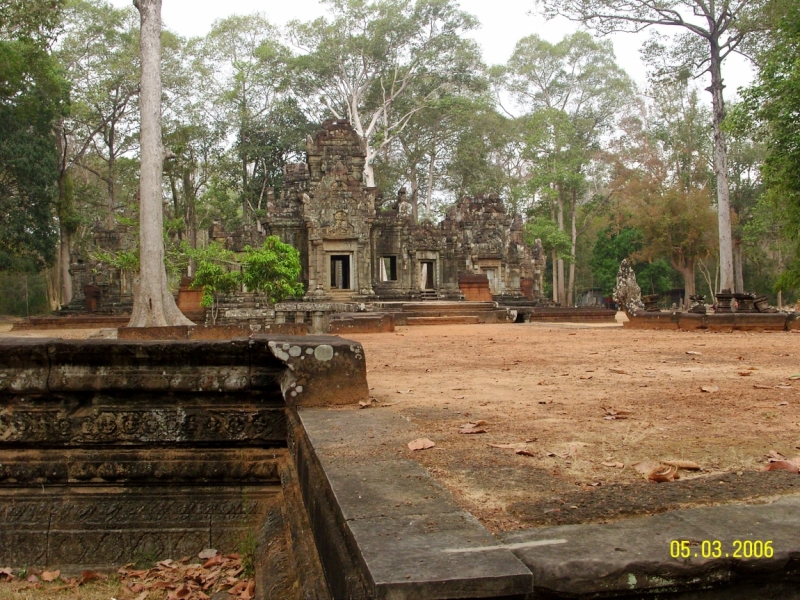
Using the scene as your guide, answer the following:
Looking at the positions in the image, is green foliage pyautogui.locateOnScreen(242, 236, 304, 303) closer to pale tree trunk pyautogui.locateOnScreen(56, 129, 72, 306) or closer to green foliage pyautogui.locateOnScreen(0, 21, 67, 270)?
green foliage pyautogui.locateOnScreen(0, 21, 67, 270)

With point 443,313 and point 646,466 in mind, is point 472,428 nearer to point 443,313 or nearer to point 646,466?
point 646,466

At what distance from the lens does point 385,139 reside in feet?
123

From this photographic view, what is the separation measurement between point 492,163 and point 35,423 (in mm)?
44823

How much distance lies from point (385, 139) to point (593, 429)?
3589cm

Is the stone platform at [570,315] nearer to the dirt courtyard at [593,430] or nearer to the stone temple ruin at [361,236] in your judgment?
the stone temple ruin at [361,236]

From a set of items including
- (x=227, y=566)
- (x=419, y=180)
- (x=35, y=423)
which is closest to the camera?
(x=227, y=566)

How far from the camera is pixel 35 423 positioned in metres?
3.23

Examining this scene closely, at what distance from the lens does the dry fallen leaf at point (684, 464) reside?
2217 millimetres

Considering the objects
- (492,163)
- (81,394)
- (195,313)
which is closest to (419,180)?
(492,163)

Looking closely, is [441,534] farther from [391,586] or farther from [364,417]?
[364,417]

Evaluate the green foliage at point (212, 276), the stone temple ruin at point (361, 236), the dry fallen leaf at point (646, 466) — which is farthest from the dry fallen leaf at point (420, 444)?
the stone temple ruin at point (361, 236)
